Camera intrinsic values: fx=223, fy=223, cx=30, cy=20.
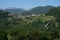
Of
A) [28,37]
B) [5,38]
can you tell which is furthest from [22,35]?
[5,38]

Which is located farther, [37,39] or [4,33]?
[4,33]

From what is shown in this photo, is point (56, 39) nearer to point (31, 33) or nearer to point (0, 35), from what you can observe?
point (31, 33)

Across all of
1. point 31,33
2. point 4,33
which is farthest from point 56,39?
point 4,33

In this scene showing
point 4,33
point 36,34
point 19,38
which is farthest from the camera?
point 4,33

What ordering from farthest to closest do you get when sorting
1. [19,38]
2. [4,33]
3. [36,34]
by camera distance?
[4,33] → [36,34] → [19,38]

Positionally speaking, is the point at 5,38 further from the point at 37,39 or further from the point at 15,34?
the point at 37,39

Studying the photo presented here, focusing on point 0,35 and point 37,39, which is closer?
point 37,39

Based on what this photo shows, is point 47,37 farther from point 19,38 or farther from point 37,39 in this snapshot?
point 19,38

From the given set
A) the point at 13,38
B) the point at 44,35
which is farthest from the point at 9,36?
the point at 44,35
